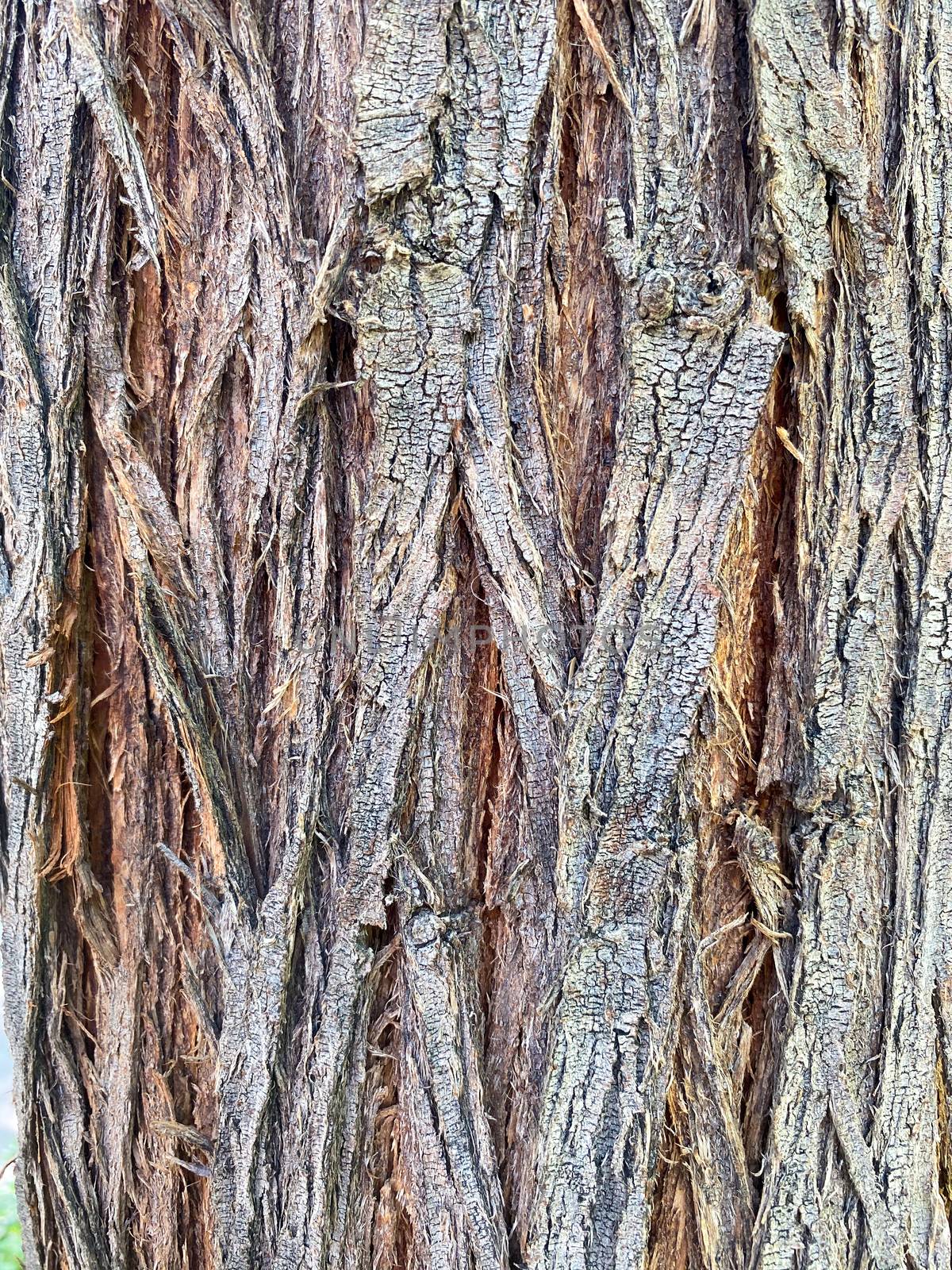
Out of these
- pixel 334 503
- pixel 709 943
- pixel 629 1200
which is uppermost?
pixel 334 503

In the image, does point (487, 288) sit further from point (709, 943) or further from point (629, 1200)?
point (629, 1200)

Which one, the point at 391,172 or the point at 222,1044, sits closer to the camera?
the point at 391,172

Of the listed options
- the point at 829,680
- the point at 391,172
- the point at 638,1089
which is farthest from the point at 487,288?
the point at 638,1089

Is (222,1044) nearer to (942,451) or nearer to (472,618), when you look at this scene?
(472,618)

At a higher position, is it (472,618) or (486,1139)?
(472,618)

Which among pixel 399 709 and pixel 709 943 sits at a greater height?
pixel 399 709


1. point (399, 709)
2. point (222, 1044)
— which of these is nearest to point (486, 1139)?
point (222, 1044)
